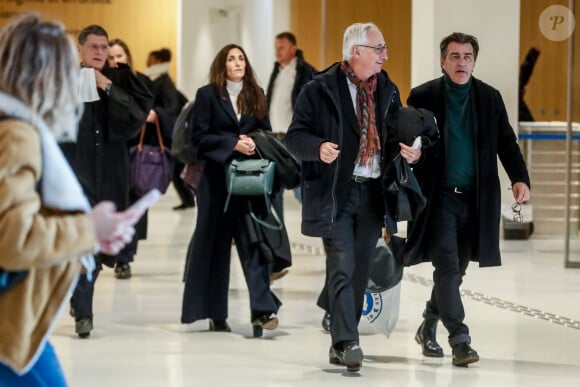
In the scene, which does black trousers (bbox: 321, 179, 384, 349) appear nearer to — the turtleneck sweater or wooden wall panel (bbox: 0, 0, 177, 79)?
the turtleneck sweater

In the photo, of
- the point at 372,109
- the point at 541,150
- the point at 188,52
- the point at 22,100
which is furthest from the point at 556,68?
the point at 188,52

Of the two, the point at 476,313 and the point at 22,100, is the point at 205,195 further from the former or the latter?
the point at 22,100

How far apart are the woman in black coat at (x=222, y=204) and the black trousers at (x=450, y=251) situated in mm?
1267

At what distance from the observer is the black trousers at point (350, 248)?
20.6 ft

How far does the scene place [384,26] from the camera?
42.1 ft

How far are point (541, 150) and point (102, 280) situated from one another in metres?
4.80

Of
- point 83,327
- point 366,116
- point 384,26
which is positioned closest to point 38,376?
point 366,116

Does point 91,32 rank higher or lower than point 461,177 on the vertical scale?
higher

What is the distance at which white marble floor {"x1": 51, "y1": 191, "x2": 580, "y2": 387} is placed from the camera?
634 centimetres

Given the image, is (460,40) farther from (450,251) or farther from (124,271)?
(124,271)

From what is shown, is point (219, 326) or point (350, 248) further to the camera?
point (219, 326)

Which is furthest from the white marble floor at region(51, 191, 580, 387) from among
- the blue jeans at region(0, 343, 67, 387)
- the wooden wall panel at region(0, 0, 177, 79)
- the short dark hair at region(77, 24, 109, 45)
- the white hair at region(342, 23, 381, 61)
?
the wooden wall panel at region(0, 0, 177, 79)

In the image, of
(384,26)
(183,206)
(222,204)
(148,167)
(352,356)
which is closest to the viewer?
(352,356)

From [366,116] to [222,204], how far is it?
1.51 m
